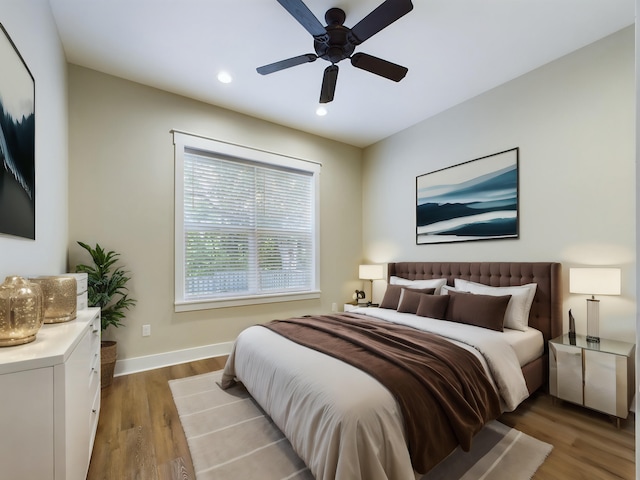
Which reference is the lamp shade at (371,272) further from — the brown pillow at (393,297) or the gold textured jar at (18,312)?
the gold textured jar at (18,312)

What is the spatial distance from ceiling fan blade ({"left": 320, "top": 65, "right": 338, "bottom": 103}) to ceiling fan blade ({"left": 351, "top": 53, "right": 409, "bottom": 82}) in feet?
0.53

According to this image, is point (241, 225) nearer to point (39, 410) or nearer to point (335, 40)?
point (335, 40)

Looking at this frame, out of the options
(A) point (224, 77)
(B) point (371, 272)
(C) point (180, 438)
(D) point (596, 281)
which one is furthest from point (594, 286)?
(A) point (224, 77)

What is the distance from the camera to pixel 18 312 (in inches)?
44.5

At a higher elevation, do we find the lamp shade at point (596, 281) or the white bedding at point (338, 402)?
the lamp shade at point (596, 281)

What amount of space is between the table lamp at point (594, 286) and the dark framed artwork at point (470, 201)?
76 cm

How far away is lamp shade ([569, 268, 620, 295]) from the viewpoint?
2197mm

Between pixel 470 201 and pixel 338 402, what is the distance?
2.89 metres

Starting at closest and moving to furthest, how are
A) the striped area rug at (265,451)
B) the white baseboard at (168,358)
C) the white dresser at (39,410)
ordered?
the white dresser at (39,410)
the striped area rug at (265,451)
the white baseboard at (168,358)

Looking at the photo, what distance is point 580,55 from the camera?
2.60 metres

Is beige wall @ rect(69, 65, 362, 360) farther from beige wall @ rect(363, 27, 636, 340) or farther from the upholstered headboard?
beige wall @ rect(363, 27, 636, 340)

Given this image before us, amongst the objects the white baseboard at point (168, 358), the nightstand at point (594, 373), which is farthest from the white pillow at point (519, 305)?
the white baseboard at point (168, 358)

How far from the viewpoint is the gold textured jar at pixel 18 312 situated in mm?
1105

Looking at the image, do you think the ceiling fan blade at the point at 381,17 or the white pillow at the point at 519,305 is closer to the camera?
the ceiling fan blade at the point at 381,17
